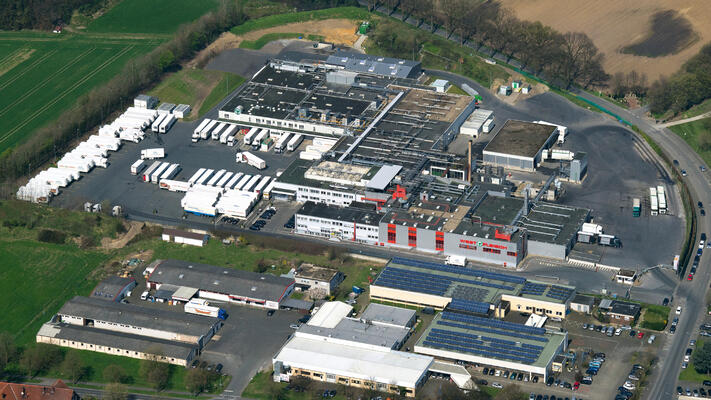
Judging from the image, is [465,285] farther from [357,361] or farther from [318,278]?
[357,361]

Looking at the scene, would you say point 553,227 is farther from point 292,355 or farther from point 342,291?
point 292,355

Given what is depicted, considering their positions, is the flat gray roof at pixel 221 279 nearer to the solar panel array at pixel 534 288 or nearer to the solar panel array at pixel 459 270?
the solar panel array at pixel 459 270

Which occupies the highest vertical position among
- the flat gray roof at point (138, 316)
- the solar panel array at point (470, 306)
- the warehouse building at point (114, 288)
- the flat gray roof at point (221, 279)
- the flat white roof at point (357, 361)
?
the solar panel array at point (470, 306)

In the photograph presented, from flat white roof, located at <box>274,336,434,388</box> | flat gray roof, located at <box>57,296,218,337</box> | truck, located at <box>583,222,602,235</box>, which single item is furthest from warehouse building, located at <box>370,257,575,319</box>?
flat gray roof, located at <box>57,296,218,337</box>

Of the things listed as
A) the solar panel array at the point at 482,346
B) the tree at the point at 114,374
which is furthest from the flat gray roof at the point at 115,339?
the solar panel array at the point at 482,346

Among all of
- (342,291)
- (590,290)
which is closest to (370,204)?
(342,291)

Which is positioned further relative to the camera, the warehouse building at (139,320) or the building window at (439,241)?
the building window at (439,241)

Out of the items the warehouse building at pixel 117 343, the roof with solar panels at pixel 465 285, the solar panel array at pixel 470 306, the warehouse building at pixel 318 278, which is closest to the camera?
the warehouse building at pixel 117 343
